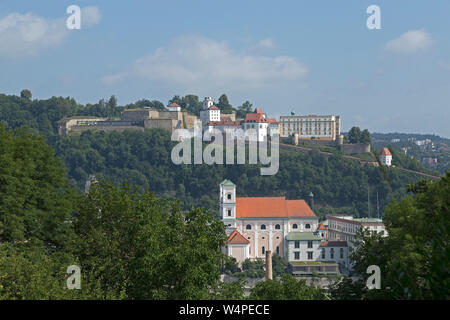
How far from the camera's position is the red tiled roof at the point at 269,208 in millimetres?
65375

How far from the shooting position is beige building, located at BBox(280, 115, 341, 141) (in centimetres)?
9831

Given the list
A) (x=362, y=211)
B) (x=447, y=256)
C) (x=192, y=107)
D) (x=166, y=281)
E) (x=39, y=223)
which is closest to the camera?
(x=447, y=256)

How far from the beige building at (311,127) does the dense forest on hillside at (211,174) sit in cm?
767

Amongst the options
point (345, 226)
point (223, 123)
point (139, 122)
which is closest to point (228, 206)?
point (345, 226)

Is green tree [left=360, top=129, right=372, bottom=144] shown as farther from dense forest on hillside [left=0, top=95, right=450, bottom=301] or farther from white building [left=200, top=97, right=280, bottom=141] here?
dense forest on hillside [left=0, top=95, right=450, bottom=301]

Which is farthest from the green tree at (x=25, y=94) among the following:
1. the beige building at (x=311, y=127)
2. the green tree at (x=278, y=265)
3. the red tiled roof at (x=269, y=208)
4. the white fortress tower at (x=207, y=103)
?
the green tree at (x=278, y=265)

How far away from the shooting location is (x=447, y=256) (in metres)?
7.41

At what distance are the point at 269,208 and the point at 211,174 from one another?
2593cm

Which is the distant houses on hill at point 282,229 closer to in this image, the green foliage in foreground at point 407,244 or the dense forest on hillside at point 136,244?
the dense forest on hillside at point 136,244

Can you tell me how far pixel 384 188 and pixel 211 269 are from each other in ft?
236

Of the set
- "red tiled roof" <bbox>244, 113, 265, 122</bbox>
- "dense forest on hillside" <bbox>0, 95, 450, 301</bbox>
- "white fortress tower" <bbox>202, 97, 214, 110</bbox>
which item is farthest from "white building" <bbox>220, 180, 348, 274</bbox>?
"dense forest on hillside" <bbox>0, 95, 450, 301</bbox>

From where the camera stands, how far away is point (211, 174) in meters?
91.2
